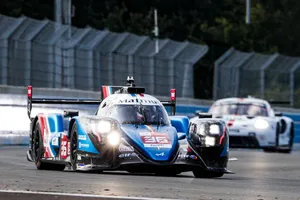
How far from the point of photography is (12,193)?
10016 mm

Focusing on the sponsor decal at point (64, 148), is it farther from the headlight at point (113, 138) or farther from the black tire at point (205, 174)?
the black tire at point (205, 174)

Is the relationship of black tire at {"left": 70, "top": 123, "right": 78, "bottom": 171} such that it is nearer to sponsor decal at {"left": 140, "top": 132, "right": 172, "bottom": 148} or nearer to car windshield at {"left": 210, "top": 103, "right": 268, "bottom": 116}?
sponsor decal at {"left": 140, "top": 132, "right": 172, "bottom": 148}

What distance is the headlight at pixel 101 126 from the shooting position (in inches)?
584

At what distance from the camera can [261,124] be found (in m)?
28.8

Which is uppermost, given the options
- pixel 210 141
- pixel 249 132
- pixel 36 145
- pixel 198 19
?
pixel 198 19

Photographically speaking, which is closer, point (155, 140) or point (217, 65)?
point (155, 140)

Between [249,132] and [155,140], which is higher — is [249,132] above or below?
below

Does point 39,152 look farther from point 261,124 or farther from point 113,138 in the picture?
point 261,124

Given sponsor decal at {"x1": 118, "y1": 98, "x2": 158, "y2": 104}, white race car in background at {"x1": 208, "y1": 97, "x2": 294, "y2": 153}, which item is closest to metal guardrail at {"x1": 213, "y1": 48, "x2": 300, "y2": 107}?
white race car in background at {"x1": 208, "y1": 97, "x2": 294, "y2": 153}

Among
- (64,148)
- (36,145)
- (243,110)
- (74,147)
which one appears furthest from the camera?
(243,110)

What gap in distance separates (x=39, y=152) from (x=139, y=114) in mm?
1869

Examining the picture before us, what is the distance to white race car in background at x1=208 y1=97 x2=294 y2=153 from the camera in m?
28.6

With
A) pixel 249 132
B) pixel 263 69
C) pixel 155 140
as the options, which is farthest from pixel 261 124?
pixel 155 140

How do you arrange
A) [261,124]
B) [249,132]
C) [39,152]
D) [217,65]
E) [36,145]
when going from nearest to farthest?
1. [39,152]
2. [36,145]
3. [249,132]
4. [261,124]
5. [217,65]
